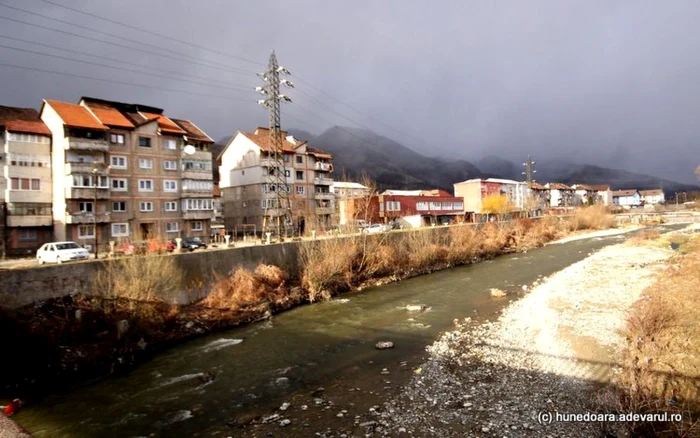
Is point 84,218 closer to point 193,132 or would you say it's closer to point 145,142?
point 145,142

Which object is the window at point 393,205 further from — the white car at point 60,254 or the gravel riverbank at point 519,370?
the white car at point 60,254

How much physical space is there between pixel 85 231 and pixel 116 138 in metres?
11.8

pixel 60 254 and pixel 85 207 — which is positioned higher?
pixel 85 207

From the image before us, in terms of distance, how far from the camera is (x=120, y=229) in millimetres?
47875

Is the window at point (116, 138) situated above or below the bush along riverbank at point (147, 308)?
above

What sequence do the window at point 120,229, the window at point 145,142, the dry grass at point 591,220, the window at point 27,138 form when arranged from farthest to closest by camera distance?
the dry grass at point 591,220 < the window at point 145,142 < the window at point 120,229 < the window at point 27,138

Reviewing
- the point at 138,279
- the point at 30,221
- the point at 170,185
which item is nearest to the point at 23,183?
the point at 30,221

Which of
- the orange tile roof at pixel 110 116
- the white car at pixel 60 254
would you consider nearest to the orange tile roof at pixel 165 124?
the orange tile roof at pixel 110 116

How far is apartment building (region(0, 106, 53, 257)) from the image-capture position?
41.9m

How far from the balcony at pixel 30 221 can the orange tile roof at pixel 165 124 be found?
16.8 meters

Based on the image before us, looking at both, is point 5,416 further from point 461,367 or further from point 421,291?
point 421,291

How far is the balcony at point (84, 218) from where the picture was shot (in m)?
43.4

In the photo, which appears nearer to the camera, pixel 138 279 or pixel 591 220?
pixel 138 279

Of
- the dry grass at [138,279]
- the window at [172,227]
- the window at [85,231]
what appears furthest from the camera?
→ the window at [172,227]
